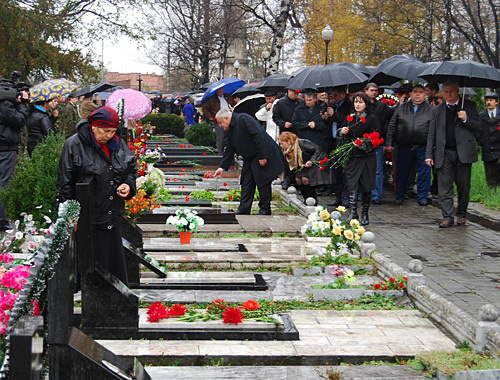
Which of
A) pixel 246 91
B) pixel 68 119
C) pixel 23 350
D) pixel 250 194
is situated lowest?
pixel 250 194

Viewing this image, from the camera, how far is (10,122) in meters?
11.5

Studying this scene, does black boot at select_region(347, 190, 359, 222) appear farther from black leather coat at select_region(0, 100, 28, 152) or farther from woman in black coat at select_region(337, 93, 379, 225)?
black leather coat at select_region(0, 100, 28, 152)

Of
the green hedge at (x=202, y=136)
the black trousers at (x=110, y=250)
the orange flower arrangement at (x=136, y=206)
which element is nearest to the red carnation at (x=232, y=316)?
the black trousers at (x=110, y=250)

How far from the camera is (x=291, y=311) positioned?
700cm

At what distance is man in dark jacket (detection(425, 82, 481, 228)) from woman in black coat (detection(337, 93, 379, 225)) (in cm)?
100

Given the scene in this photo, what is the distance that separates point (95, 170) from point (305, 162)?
7.04 m

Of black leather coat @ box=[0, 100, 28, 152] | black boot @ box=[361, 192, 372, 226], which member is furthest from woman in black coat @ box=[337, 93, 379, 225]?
black leather coat @ box=[0, 100, 28, 152]

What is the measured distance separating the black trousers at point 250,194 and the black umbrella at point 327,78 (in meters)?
2.27

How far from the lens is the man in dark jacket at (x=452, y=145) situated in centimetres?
1137

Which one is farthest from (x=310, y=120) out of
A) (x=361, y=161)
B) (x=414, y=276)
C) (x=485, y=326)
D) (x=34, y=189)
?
(x=485, y=326)

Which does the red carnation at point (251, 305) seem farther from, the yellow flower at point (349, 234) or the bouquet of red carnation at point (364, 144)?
the bouquet of red carnation at point (364, 144)

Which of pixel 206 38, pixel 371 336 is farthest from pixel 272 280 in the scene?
pixel 206 38

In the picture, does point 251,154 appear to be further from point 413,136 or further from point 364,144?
point 413,136

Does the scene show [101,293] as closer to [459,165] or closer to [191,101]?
[459,165]
